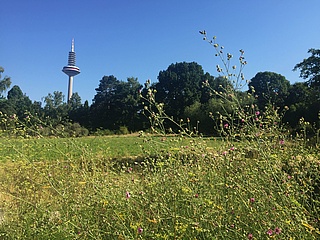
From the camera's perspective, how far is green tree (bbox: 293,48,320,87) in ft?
70.7

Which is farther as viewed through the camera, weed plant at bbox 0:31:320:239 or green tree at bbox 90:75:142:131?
green tree at bbox 90:75:142:131

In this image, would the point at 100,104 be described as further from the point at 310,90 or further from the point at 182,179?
the point at 182,179

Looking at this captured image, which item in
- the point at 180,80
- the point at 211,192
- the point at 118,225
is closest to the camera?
the point at 118,225

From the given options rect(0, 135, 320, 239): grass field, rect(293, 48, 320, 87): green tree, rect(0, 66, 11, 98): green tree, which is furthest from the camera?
rect(0, 66, 11, 98): green tree

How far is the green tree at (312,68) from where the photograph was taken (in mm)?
21547

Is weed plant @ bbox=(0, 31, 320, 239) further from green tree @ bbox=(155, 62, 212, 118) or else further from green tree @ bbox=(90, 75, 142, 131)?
green tree @ bbox=(155, 62, 212, 118)

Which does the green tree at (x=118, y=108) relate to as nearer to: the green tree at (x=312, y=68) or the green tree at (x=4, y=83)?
the green tree at (x=4, y=83)

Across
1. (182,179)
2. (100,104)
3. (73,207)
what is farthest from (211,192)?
(100,104)

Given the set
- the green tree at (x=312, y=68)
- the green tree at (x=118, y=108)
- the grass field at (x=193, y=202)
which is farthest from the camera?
the green tree at (x=118, y=108)

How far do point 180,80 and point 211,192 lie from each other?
143ft

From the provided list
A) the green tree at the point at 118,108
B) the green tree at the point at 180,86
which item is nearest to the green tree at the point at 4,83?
the green tree at the point at 118,108

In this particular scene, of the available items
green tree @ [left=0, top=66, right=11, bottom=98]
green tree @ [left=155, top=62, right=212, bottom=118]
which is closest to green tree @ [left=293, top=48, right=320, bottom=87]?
green tree @ [left=155, top=62, right=212, bottom=118]

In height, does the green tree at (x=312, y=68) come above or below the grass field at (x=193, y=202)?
above

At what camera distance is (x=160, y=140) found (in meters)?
2.09
